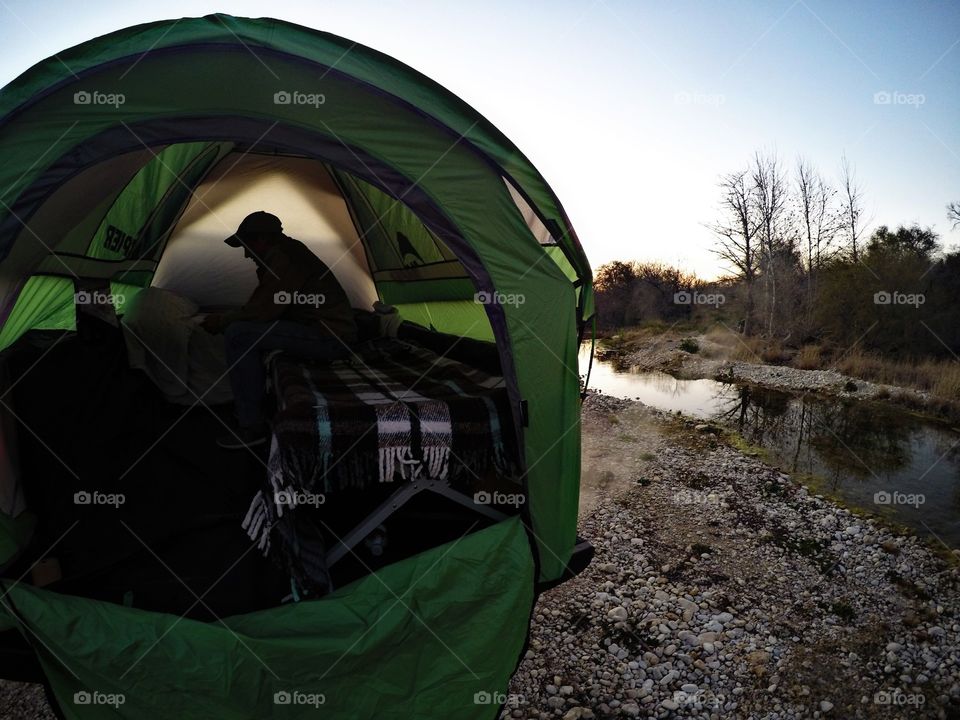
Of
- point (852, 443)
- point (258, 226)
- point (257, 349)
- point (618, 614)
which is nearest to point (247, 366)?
point (257, 349)

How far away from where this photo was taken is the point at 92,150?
2127mm

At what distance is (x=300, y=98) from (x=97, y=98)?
29.6 inches

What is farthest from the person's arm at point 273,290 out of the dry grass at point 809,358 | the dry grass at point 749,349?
the dry grass at point 749,349

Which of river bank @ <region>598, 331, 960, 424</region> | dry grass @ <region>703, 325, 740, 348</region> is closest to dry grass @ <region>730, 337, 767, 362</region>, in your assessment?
river bank @ <region>598, 331, 960, 424</region>

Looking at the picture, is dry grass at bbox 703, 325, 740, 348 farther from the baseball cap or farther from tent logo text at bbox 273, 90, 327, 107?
tent logo text at bbox 273, 90, 327, 107

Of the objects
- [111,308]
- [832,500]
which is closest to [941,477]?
[832,500]

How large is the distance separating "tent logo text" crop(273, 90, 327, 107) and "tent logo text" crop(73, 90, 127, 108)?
1.89 ft

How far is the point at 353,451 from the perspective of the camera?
2.29 metres

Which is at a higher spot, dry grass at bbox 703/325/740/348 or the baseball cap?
the baseball cap

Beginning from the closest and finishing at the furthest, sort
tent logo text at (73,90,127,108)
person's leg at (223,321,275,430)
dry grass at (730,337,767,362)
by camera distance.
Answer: tent logo text at (73,90,127,108) < person's leg at (223,321,275,430) < dry grass at (730,337,767,362)

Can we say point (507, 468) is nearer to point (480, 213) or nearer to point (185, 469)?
point (480, 213)

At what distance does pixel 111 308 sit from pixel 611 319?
66.9ft

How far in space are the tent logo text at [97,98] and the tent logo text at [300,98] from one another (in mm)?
576

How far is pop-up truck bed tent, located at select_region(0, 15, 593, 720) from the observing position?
175cm
